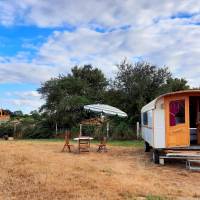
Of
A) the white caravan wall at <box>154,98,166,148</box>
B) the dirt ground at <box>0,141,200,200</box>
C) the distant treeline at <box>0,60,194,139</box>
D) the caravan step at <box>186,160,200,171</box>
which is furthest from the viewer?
the distant treeline at <box>0,60,194,139</box>

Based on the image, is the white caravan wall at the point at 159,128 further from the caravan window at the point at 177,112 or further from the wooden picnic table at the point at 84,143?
the wooden picnic table at the point at 84,143

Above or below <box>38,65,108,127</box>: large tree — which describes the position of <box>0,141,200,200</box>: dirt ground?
below

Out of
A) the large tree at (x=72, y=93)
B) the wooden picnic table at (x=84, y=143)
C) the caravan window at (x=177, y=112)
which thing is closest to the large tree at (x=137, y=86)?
the large tree at (x=72, y=93)

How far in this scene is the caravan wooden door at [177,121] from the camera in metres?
14.1

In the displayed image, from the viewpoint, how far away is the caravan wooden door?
14141 mm

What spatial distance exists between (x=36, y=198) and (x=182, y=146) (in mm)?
7240

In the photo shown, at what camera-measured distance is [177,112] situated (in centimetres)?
1432

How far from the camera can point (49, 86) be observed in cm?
4066

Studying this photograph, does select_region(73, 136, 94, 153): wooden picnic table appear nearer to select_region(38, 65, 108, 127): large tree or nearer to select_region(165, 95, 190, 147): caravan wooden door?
select_region(165, 95, 190, 147): caravan wooden door

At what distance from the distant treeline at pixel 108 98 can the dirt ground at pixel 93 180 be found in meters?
15.5

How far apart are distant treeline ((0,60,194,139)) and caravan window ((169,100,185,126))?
14.7 meters

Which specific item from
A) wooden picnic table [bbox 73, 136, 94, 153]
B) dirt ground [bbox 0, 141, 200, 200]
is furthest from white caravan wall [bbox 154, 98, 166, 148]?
wooden picnic table [bbox 73, 136, 94, 153]

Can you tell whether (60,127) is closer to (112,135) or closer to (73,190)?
(112,135)

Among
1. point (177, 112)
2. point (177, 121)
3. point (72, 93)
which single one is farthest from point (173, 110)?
point (72, 93)
